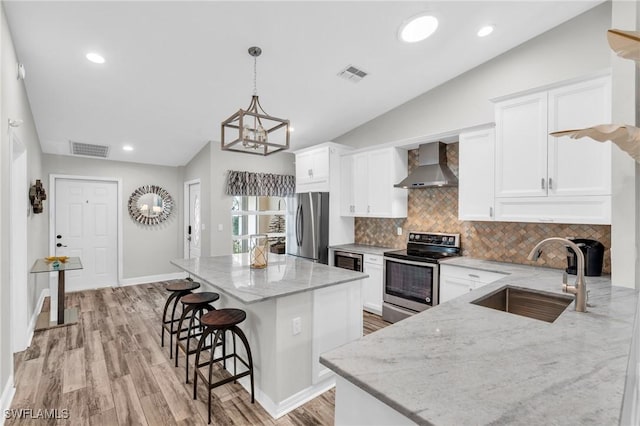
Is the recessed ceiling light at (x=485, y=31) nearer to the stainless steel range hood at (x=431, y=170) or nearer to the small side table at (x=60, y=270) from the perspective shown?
the stainless steel range hood at (x=431, y=170)

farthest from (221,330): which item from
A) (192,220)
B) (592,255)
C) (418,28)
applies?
(192,220)

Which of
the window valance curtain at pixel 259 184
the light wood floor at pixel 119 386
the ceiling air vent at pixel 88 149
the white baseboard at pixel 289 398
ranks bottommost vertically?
the light wood floor at pixel 119 386

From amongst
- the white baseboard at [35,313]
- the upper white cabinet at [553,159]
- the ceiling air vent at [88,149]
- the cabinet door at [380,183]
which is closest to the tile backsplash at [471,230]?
the cabinet door at [380,183]

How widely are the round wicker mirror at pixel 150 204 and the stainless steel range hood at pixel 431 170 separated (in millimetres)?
4703

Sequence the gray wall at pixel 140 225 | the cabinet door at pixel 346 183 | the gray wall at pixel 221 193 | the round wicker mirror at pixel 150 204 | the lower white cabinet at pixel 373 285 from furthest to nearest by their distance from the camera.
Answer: the round wicker mirror at pixel 150 204, the gray wall at pixel 140 225, the gray wall at pixel 221 193, the cabinet door at pixel 346 183, the lower white cabinet at pixel 373 285

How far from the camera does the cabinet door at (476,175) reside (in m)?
3.13

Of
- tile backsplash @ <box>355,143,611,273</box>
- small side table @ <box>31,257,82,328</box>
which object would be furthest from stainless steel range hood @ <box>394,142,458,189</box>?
small side table @ <box>31,257,82,328</box>

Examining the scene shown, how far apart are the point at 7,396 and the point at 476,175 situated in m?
4.44

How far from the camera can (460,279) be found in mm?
3135

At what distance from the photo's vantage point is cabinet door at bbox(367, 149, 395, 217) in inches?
162

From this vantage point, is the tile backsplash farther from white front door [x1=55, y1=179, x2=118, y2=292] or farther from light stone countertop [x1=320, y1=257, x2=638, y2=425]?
white front door [x1=55, y1=179, x2=118, y2=292]

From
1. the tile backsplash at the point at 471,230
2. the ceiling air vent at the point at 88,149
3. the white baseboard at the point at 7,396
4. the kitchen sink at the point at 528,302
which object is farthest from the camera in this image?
the ceiling air vent at the point at 88,149

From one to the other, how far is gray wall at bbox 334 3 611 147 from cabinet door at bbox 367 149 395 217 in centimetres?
36

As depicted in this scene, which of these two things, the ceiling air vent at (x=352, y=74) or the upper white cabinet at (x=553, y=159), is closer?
the upper white cabinet at (x=553, y=159)
